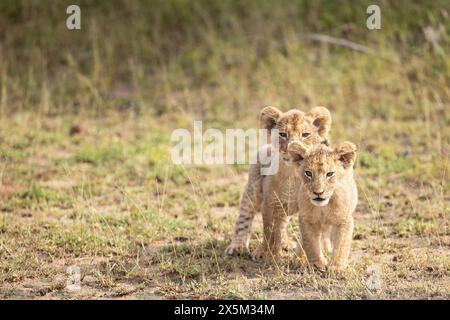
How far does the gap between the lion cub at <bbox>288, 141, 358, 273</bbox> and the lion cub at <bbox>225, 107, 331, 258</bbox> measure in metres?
0.24

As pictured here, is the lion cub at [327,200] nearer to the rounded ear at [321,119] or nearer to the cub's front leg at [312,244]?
the cub's front leg at [312,244]

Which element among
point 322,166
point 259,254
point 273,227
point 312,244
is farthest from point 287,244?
point 322,166

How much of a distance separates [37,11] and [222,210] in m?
8.41

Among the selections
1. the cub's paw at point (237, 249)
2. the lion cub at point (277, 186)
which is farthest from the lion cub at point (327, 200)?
the cub's paw at point (237, 249)

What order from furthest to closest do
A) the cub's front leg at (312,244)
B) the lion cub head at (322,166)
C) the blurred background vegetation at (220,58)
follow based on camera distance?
the blurred background vegetation at (220,58)
the cub's front leg at (312,244)
the lion cub head at (322,166)

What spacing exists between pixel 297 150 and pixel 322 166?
0.32 meters

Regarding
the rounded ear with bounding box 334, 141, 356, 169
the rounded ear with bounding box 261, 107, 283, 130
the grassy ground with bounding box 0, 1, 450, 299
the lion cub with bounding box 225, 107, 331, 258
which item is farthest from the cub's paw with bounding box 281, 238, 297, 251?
the rounded ear with bounding box 334, 141, 356, 169

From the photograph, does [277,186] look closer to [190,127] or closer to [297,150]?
[297,150]

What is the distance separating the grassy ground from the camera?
310 inches

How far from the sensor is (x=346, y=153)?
24.8 feet

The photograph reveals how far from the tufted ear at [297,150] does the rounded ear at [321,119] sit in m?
0.71

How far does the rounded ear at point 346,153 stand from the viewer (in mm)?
7523

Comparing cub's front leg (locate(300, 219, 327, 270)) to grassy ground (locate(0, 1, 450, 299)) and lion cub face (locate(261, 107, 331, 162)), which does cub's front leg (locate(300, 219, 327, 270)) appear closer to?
grassy ground (locate(0, 1, 450, 299))

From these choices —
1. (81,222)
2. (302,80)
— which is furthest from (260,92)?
(81,222)
